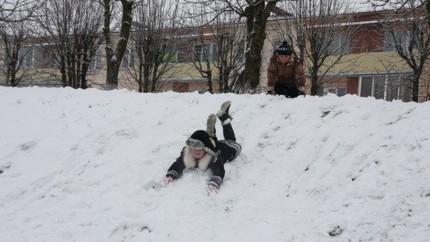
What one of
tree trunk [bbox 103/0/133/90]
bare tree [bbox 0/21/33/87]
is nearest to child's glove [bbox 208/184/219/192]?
tree trunk [bbox 103/0/133/90]

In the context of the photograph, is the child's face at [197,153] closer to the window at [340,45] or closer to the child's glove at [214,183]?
the child's glove at [214,183]

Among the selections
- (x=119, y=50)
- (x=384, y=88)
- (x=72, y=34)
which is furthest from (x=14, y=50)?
(x=384, y=88)

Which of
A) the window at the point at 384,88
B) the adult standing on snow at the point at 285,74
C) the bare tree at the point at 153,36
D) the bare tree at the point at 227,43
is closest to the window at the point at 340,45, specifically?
the window at the point at 384,88

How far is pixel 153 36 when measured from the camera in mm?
21688

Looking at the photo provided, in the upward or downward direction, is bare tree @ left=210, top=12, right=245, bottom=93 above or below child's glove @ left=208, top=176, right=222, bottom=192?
above

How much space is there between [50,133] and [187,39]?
49.2 feet

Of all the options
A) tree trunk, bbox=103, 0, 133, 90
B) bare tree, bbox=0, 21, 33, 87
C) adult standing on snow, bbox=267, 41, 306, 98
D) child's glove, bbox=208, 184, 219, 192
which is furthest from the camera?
bare tree, bbox=0, 21, 33, 87

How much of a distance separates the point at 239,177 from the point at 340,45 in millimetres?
16250

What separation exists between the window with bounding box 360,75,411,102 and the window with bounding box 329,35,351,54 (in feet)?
8.26

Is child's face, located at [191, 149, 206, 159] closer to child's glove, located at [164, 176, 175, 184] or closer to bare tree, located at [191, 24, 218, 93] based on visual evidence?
child's glove, located at [164, 176, 175, 184]

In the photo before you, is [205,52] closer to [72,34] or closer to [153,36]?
[153,36]

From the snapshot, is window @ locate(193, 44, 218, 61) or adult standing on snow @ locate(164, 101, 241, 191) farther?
window @ locate(193, 44, 218, 61)

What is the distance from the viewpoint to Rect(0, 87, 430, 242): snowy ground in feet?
15.8

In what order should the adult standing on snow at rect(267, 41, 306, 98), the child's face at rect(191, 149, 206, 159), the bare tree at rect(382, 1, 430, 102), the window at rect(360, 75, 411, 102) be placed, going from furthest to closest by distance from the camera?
the window at rect(360, 75, 411, 102) < the bare tree at rect(382, 1, 430, 102) < the adult standing on snow at rect(267, 41, 306, 98) < the child's face at rect(191, 149, 206, 159)
